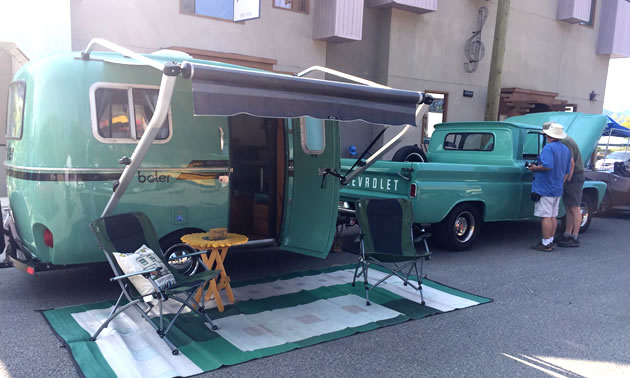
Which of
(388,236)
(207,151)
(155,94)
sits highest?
(155,94)

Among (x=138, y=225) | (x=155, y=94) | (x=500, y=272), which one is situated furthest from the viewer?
(x=500, y=272)

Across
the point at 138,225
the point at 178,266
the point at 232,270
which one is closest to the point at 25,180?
the point at 138,225

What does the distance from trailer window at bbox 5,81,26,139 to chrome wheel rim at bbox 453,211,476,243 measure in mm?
5464

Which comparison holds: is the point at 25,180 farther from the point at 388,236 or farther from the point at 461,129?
the point at 461,129

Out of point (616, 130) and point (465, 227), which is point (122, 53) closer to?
point (465, 227)

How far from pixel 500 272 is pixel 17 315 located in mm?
5304

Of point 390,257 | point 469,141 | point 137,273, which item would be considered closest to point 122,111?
point 137,273

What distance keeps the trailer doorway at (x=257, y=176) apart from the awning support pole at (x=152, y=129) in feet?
5.40

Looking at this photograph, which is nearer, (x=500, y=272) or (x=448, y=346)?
(x=448, y=346)

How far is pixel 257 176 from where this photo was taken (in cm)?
655

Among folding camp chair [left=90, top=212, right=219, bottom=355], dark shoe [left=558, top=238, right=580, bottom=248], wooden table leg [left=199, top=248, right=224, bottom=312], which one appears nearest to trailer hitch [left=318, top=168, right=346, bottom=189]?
wooden table leg [left=199, top=248, right=224, bottom=312]

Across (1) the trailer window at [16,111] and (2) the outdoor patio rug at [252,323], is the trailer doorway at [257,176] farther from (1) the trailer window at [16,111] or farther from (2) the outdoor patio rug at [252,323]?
(1) the trailer window at [16,111]

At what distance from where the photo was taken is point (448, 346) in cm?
404

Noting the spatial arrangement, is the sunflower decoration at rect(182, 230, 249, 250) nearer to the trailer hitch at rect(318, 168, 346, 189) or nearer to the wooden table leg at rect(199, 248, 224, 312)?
the wooden table leg at rect(199, 248, 224, 312)
